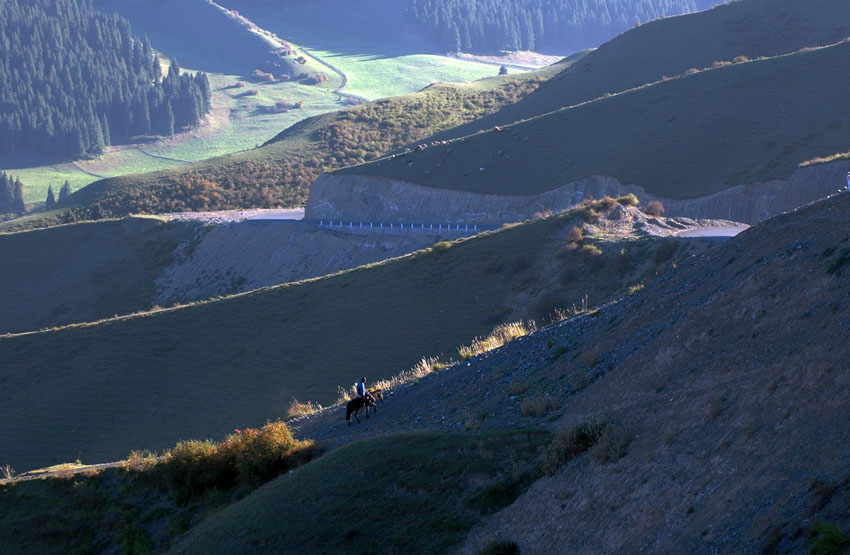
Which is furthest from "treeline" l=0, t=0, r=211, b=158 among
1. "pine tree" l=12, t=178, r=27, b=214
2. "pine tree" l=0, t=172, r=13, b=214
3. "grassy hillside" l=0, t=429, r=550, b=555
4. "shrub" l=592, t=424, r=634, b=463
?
"shrub" l=592, t=424, r=634, b=463

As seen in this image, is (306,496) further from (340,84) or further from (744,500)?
(340,84)

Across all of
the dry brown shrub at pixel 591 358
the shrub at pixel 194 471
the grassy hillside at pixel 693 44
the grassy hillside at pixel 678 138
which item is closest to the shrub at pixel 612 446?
the dry brown shrub at pixel 591 358

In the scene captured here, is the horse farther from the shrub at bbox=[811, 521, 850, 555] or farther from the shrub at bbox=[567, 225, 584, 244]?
the shrub at bbox=[567, 225, 584, 244]

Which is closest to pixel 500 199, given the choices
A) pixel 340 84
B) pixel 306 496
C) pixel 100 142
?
pixel 306 496

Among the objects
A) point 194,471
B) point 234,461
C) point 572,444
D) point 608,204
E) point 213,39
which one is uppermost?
point 213,39

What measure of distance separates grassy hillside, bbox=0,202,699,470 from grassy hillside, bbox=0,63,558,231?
40.6 meters

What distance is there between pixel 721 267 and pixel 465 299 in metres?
15.8

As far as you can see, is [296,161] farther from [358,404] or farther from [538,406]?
[538,406]

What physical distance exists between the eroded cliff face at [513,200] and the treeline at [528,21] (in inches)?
5169

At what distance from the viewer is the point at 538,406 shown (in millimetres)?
13188

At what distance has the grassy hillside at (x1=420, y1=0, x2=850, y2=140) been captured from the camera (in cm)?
6356

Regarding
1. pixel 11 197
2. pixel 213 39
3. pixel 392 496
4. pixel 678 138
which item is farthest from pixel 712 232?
pixel 213 39

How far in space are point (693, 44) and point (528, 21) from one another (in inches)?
4759

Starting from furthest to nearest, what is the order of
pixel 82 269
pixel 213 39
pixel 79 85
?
pixel 213 39, pixel 79 85, pixel 82 269
